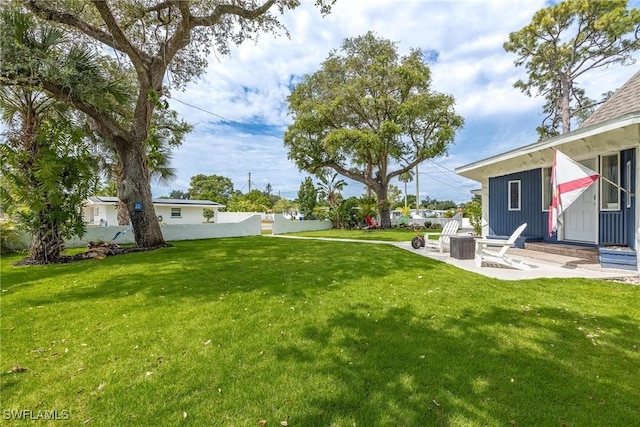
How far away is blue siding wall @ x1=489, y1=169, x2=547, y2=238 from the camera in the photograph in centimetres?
978

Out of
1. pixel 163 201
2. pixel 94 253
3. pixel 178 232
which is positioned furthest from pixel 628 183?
pixel 163 201

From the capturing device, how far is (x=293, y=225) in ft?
72.1

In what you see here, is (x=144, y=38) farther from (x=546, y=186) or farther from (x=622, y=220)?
(x=622, y=220)

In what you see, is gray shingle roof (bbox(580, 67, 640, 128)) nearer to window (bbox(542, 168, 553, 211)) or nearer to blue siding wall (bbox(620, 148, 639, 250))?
blue siding wall (bbox(620, 148, 639, 250))

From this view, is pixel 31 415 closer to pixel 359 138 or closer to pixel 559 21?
pixel 359 138

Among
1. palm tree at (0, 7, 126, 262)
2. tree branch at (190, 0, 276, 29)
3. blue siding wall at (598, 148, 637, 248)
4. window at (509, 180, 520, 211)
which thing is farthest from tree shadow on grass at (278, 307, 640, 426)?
tree branch at (190, 0, 276, 29)

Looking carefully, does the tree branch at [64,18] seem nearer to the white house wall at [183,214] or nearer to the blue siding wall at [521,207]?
the blue siding wall at [521,207]

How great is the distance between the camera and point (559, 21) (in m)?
20.0

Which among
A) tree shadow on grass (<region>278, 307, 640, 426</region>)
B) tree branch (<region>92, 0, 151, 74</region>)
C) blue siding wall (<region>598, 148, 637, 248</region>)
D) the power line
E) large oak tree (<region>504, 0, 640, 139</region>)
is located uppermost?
large oak tree (<region>504, 0, 640, 139</region>)

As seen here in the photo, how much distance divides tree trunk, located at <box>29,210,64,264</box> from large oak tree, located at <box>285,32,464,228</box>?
15651mm

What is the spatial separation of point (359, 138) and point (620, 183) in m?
15.1

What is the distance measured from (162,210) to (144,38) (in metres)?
18.8

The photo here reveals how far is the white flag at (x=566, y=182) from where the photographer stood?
630 cm

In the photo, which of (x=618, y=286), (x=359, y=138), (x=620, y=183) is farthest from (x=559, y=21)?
(x=618, y=286)
